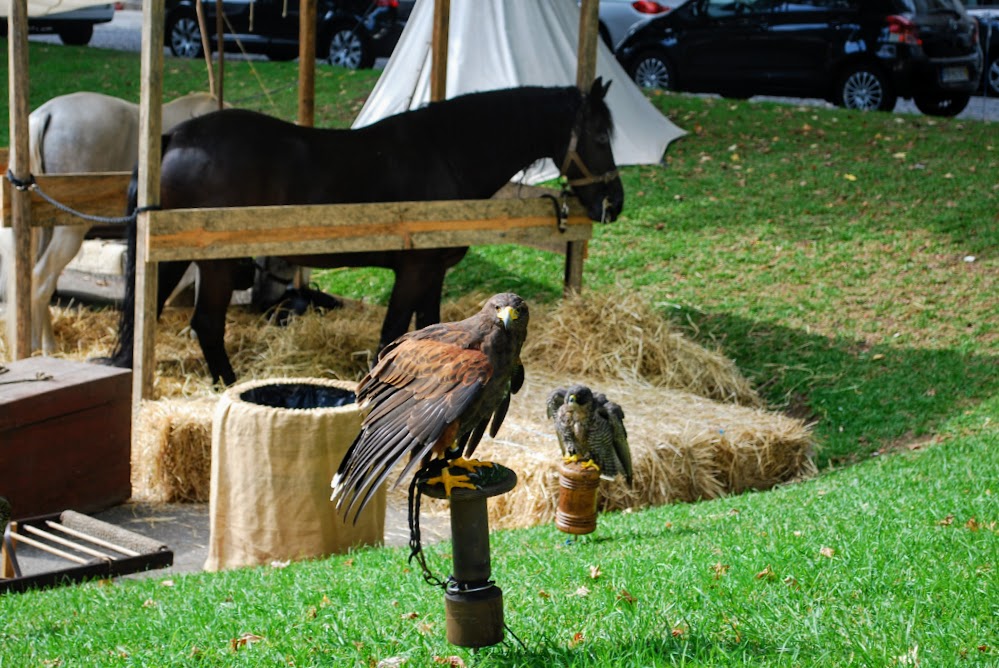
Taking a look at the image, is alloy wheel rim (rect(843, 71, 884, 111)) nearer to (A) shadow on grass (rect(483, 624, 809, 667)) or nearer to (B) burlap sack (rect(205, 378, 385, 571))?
(B) burlap sack (rect(205, 378, 385, 571))

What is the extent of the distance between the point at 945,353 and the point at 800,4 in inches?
325

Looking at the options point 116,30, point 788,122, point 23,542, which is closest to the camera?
point 23,542

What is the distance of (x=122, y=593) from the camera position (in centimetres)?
480

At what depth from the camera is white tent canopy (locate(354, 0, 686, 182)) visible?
39.7ft

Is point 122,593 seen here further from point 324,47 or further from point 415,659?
point 324,47

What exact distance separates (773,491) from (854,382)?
2.43 metres

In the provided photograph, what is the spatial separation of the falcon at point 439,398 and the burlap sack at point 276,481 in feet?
7.05

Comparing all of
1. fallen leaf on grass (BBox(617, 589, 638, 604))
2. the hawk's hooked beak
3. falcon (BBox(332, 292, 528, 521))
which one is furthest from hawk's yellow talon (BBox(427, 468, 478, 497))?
fallen leaf on grass (BBox(617, 589, 638, 604))

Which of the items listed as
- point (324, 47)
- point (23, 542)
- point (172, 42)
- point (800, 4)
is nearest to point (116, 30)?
point (172, 42)

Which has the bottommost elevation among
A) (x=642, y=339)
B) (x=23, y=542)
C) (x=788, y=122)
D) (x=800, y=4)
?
(x=23, y=542)

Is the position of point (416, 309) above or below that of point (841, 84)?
below

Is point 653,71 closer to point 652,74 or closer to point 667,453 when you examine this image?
point 652,74

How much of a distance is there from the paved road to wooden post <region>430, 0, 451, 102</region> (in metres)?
8.66

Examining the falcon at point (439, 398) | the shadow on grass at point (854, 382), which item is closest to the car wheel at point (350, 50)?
the shadow on grass at point (854, 382)
